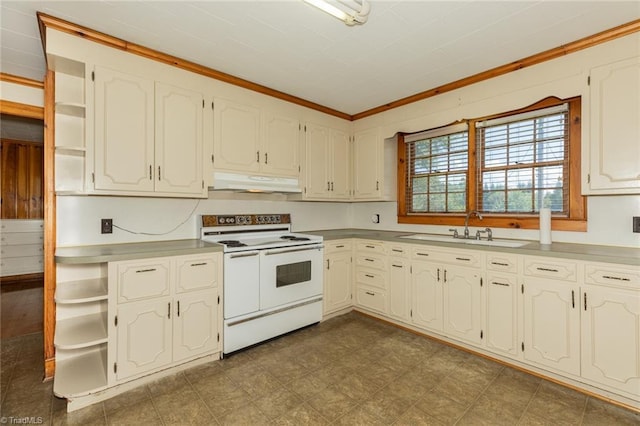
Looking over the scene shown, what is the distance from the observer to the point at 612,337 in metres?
1.92

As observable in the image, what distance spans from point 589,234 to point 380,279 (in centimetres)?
185

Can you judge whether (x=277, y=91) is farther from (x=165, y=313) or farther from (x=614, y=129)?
(x=614, y=129)

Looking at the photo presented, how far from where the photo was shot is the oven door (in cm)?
277

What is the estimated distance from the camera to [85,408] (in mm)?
1899

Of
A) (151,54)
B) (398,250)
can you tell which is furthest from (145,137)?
(398,250)

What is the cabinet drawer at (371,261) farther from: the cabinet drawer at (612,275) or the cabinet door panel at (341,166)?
the cabinet drawer at (612,275)

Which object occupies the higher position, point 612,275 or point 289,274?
point 612,275

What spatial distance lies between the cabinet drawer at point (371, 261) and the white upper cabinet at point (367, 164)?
80 cm

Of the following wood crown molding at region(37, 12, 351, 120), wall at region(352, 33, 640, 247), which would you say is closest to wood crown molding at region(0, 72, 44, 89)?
wood crown molding at region(37, 12, 351, 120)

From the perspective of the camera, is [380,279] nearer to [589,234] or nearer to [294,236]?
[294,236]

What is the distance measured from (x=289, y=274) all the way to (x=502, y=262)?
6.14ft

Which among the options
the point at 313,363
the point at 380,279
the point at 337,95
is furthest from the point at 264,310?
the point at 337,95

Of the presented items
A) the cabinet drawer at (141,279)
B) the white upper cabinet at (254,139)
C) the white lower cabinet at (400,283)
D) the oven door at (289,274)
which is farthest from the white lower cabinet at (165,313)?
the white lower cabinet at (400,283)

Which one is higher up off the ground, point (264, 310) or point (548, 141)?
point (548, 141)
